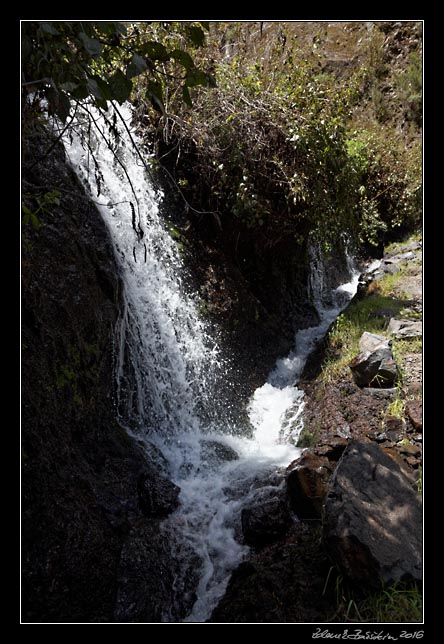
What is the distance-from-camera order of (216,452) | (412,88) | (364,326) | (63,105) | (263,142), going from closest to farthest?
(63,105) < (216,452) < (263,142) < (364,326) < (412,88)

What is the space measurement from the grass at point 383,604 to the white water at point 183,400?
39.4 inches

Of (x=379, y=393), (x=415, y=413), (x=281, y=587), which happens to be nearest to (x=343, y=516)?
(x=281, y=587)

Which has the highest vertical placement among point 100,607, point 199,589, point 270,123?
point 270,123

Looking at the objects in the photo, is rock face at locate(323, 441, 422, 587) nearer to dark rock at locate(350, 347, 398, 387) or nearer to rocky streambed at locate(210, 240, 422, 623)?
rocky streambed at locate(210, 240, 422, 623)

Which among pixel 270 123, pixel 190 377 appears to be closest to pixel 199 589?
pixel 190 377

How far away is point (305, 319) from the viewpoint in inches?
323

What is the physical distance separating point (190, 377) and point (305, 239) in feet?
12.6

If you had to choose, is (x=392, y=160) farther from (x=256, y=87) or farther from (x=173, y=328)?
(x=173, y=328)

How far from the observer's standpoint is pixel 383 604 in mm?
2633

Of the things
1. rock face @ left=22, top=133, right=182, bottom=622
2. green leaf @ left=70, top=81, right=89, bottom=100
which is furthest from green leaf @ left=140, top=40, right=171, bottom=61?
rock face @ left=22, top=133, right=182, bottom=622

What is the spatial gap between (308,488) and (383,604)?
128 cm

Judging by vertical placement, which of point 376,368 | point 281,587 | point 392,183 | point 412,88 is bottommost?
point 281,587

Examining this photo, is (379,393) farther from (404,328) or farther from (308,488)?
(308,488)

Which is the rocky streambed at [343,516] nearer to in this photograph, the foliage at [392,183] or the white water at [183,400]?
the white water at [183,400]
